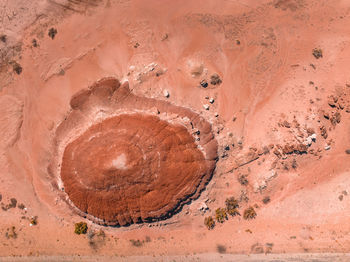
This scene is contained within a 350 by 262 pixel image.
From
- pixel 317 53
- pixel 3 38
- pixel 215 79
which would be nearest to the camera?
pixel 215 79

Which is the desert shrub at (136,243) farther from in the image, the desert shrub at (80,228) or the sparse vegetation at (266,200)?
the sparse vegetation at (266,200)

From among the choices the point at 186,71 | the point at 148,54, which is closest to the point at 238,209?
the point at 186,71

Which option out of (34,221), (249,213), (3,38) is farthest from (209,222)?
(3,38)

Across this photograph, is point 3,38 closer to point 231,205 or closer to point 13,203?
point 13,203

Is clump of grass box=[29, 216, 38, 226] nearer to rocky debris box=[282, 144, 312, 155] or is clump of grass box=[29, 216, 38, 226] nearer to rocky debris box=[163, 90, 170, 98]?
rocky debris box=[163, 90, 170, 98]

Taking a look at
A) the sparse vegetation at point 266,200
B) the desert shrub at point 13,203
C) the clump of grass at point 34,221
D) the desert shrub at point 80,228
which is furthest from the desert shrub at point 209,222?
the desert shrub at point 13,203

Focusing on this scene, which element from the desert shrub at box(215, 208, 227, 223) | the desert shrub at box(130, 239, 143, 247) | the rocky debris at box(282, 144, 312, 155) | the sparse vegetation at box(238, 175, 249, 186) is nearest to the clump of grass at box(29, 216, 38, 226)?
the desert shrub at box(130, 239, 143, 247)
